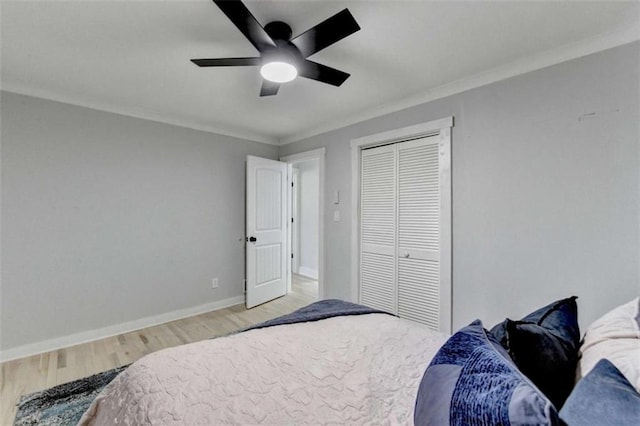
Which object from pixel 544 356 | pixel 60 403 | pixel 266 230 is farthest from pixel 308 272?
pixel 544 356

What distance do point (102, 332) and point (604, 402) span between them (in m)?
3.73

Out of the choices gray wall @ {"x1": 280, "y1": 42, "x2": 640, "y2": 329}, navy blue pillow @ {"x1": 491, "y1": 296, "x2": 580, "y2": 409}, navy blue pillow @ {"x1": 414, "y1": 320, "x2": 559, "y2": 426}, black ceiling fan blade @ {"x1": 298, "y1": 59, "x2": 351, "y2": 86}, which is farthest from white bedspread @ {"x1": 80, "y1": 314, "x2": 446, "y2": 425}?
black ceiling fan blade @ {"x1": 298, "y1": 59, "x2": 351, "y2": 86}

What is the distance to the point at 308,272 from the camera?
577 cm

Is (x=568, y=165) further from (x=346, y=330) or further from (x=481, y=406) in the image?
(x=481, y=406)

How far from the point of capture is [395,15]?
1638 millimetres

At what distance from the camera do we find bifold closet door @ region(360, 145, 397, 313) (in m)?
2.99

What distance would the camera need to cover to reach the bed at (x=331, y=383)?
630 millimetres

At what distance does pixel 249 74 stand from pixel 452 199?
6.71ft

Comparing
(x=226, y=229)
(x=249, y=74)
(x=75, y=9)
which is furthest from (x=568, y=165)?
(x=226, y=229)

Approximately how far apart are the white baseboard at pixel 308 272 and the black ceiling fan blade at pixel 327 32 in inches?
177

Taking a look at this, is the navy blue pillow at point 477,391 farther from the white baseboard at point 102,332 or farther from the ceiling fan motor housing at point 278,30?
the white baseboard at point 102,332

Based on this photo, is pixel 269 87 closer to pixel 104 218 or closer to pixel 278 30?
pixel 278 30

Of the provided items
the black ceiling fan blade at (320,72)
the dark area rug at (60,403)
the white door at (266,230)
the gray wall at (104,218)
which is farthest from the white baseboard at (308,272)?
the black ceiling fan blade at (320,72)

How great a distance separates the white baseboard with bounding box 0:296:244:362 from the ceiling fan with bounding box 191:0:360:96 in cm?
282
